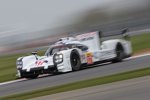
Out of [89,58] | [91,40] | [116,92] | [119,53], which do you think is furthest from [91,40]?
[116,92]

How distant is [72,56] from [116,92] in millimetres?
6407

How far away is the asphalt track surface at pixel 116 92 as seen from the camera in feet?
25.0

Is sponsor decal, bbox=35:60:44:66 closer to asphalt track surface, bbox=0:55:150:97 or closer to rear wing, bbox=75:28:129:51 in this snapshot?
asphalt track surface, bbox=0:55:150:97

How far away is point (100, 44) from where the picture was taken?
16.2 meters

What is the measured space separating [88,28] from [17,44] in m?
4.75

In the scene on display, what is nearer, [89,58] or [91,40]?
[89,58]

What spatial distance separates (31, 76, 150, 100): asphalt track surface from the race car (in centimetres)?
471

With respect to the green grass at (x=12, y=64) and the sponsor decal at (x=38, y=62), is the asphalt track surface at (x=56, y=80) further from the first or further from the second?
the green grass at (x=12, y=64)

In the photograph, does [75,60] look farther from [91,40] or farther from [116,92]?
[116,92]

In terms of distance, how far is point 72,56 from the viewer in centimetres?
1451

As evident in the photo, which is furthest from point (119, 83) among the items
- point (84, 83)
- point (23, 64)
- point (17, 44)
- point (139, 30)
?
point (17, 44)

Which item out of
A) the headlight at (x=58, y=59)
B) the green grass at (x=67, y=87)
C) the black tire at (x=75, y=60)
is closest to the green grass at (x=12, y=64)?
the headlight at (x=58, y=59)

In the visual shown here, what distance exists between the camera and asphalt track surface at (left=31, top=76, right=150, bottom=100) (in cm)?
763

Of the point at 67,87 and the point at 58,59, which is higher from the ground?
the point at 58,59
